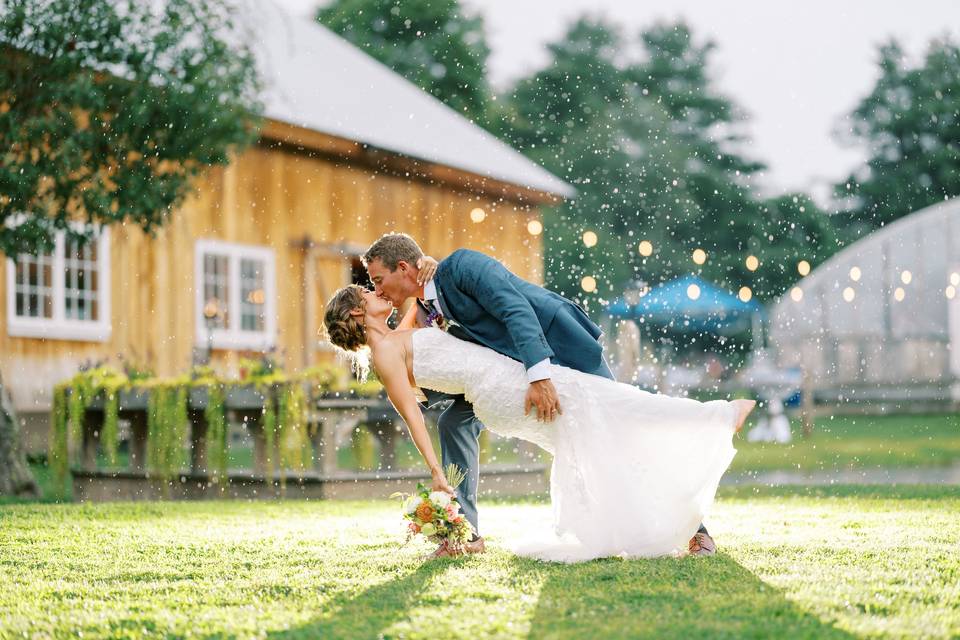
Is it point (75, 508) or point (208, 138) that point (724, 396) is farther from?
point (75, 508)

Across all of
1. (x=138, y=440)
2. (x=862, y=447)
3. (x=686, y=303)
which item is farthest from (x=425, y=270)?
(x=686, y=303)

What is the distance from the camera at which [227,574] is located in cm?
492

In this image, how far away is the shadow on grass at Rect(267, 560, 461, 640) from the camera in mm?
3677

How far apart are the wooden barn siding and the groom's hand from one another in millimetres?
8140

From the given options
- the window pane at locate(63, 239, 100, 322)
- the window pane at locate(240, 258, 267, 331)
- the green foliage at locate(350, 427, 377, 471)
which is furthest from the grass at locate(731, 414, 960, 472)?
the window pane at locate(63, 239, 100, 322)

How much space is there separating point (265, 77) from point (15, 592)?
7.21m

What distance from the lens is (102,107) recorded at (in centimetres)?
963

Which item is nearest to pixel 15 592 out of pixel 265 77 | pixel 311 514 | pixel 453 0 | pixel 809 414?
pixel 311 514

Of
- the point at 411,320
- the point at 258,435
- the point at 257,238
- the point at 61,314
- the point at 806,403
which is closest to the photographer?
the point at 411,320

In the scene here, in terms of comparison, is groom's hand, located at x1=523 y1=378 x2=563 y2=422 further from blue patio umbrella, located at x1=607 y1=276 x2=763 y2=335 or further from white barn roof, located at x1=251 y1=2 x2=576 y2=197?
blue patio umbrella, located at x1=607 y1=276 x2=763 y2=335

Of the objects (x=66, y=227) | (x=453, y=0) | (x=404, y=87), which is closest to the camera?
(x=66, y=227)

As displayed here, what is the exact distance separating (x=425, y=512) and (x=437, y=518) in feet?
0.19

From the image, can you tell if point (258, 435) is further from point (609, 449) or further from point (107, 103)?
point (609, 449)

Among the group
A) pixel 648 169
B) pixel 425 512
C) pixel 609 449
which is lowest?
pixel 425 512
